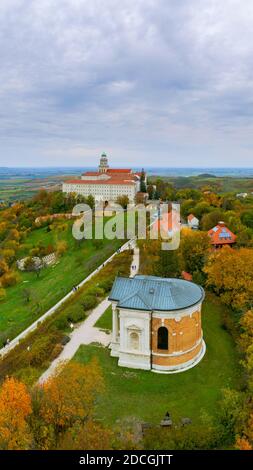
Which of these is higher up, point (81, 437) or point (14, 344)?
point (81, 437)

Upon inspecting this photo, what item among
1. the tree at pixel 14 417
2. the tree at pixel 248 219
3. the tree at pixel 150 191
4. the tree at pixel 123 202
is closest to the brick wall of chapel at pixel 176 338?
the tree at pixel 14 417

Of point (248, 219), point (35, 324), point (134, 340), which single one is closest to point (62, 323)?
point (35, 324)

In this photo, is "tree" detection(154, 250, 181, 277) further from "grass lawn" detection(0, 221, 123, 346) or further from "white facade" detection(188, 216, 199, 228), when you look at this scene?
"white facade" detection(188, 216, 199, 228)

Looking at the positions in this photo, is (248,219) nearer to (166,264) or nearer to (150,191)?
(166,264)

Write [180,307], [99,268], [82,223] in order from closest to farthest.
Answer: [180,307]
[99,268]
[82,223]

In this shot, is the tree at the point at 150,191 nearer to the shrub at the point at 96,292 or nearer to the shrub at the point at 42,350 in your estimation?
the shrub at the point at 96,292
